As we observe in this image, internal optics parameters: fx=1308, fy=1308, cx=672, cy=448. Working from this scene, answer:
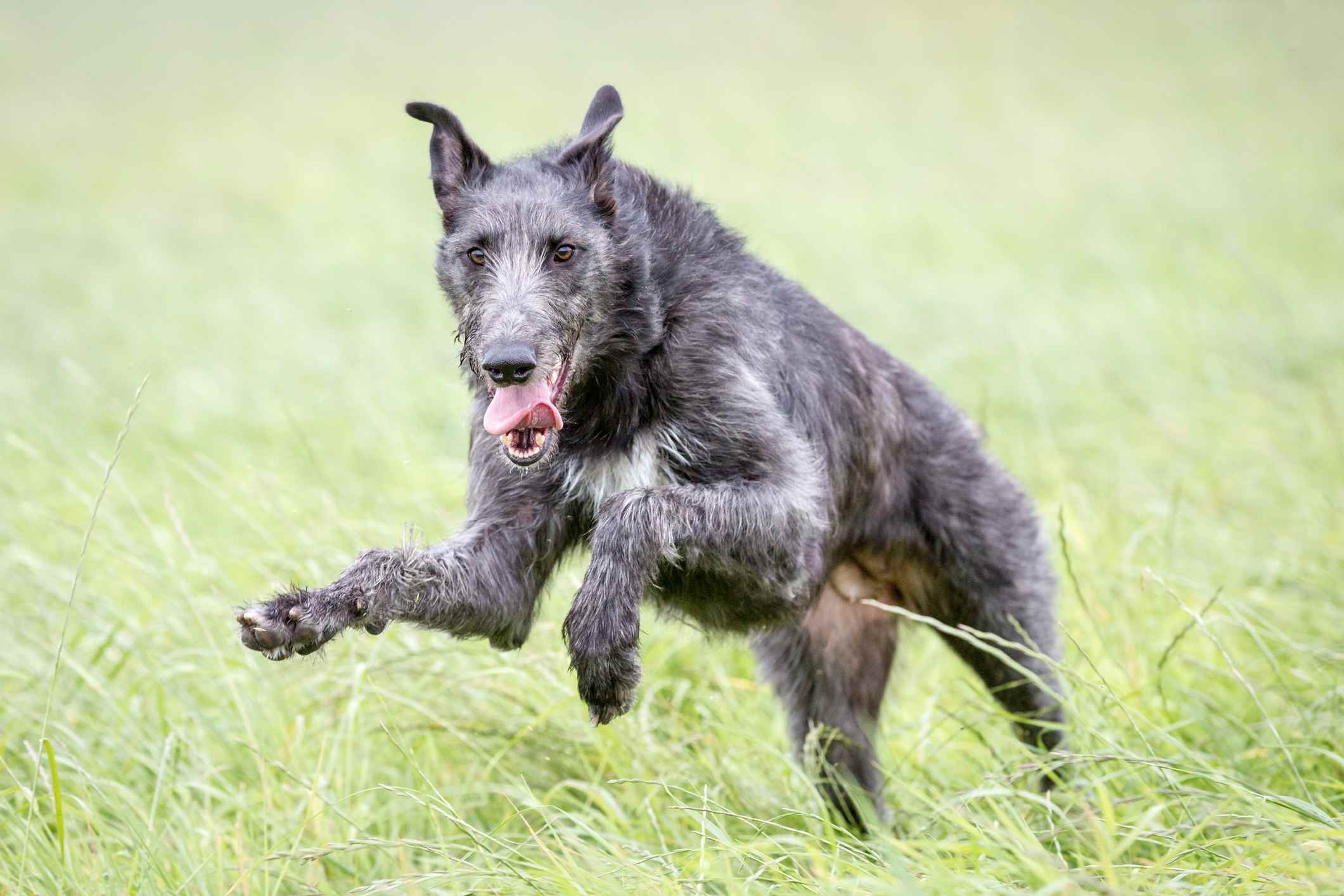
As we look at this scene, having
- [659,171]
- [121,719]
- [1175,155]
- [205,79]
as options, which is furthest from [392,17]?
[121,719]

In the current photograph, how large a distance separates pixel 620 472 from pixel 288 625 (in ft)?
3.86

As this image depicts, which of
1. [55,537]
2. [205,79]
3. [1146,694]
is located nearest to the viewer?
[1146,694]

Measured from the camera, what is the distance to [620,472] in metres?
4.05

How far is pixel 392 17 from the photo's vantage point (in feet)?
83.2

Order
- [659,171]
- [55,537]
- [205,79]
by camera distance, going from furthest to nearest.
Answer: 1. [205,79]
2. [659,171]
3. [55,537]

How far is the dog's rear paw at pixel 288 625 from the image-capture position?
3.22 meters

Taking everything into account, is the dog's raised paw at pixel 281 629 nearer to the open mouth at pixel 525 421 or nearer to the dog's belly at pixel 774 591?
the open mouth at pixel 525 421

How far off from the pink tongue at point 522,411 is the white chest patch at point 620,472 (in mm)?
400

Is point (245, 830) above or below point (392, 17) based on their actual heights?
below

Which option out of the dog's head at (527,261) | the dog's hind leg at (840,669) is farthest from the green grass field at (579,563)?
the dog's head at (527,261)

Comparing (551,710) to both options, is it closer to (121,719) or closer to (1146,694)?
(121,719)

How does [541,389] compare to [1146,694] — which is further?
[1146,694]

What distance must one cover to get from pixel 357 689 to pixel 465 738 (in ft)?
1.33

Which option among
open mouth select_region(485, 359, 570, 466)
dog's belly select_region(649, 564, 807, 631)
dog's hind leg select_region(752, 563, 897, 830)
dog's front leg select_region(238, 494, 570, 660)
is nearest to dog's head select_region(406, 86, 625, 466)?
open mouth select_region(485, 359, 570, 466)
